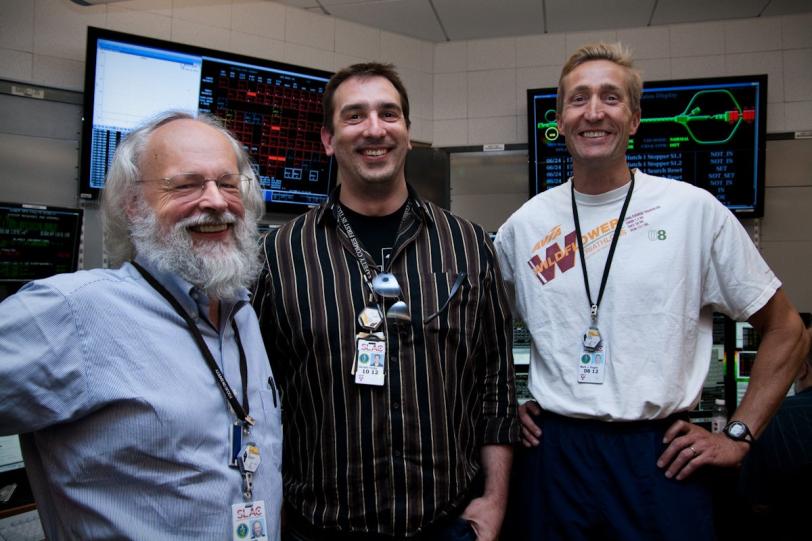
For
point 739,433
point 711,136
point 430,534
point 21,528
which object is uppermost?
point 711,136

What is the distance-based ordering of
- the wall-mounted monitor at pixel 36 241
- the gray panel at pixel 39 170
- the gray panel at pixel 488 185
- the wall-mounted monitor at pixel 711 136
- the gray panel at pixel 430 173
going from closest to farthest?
the wall-mounted monitor at pixel 36 241
the gray panel at pixel 39 170
the wall-mounted monitor at pixel 711 136
the gray panel at pixel 430 173
the gray panel at pixel 488 185

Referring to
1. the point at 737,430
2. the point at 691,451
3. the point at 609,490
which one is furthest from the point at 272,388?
the point at 737,430

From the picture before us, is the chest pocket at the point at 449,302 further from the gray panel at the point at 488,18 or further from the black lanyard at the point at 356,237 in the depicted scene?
the gray panel at the point at 488,18

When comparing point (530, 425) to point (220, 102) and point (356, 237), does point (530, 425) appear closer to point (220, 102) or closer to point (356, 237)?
point (356, 237)

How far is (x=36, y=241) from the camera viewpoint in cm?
287

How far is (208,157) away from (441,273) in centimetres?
61

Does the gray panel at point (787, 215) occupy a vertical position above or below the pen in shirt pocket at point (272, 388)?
above

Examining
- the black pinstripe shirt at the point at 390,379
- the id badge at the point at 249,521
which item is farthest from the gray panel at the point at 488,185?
the id badge at the point at 249,521

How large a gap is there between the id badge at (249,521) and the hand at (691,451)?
917 millimetres

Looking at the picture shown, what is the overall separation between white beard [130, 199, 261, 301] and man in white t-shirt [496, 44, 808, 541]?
81 cm

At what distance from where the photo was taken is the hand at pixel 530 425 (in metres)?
1.59

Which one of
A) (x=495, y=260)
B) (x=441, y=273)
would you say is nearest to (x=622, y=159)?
(x=495, y=260)

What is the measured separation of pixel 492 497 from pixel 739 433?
63 cm

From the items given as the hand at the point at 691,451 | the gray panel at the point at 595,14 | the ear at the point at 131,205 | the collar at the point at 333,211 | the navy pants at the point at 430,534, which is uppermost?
the gray panel at the point at 595,14
